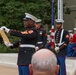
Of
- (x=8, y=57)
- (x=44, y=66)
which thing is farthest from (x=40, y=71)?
(x=8, y=57)

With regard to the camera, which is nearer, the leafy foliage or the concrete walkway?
the concrete walkway

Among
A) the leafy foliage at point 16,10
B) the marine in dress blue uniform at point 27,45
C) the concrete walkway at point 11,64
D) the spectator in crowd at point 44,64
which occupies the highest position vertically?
the spectator in crowd at point 44,64

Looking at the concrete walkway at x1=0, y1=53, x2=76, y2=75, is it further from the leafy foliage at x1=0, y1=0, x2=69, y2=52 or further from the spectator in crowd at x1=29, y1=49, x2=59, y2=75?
the spectator in crowd at x1=29, y1=49, x2=59, y2=75

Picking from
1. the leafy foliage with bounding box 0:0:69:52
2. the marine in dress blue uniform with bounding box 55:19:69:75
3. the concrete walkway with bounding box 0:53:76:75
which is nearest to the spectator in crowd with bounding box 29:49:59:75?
the marine in dress blue uniform with bounding box 55:19:69:75

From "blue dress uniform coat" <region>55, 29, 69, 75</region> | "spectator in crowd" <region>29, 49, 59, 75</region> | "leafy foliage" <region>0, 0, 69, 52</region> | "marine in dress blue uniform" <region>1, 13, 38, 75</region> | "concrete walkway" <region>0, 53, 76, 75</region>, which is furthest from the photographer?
"leafy foliage" <region>0, 0, 69, 52</region>

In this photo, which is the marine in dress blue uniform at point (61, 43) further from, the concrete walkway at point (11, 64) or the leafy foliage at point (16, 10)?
the leafy foliage at point (16, 10)

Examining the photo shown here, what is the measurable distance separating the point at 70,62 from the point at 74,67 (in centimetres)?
97

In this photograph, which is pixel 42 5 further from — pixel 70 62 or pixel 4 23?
pixel 70 62

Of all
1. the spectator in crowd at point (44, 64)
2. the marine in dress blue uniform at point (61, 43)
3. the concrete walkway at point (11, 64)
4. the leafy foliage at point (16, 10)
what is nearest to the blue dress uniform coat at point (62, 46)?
the marine in dress blue uniform at point (61, 43)

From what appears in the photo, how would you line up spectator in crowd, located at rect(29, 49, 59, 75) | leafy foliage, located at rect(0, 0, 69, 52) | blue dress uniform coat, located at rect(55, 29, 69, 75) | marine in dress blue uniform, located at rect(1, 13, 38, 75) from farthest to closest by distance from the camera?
leafy foliage, located at rect(0, 0, 69, 52) < blue dress uniform coat, located at rect(55, 29, 69, 75) < marine in dress blue uniform, located at rect(1, 13, 38, 75) < spectator in crowd, located at rect(29, 49, 59, 75)

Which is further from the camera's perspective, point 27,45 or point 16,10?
point 16,10

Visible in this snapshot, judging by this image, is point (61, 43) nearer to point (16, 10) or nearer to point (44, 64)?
point (44, 64)

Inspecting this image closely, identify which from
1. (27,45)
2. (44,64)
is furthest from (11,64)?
(44,64)

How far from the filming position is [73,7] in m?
24.9
